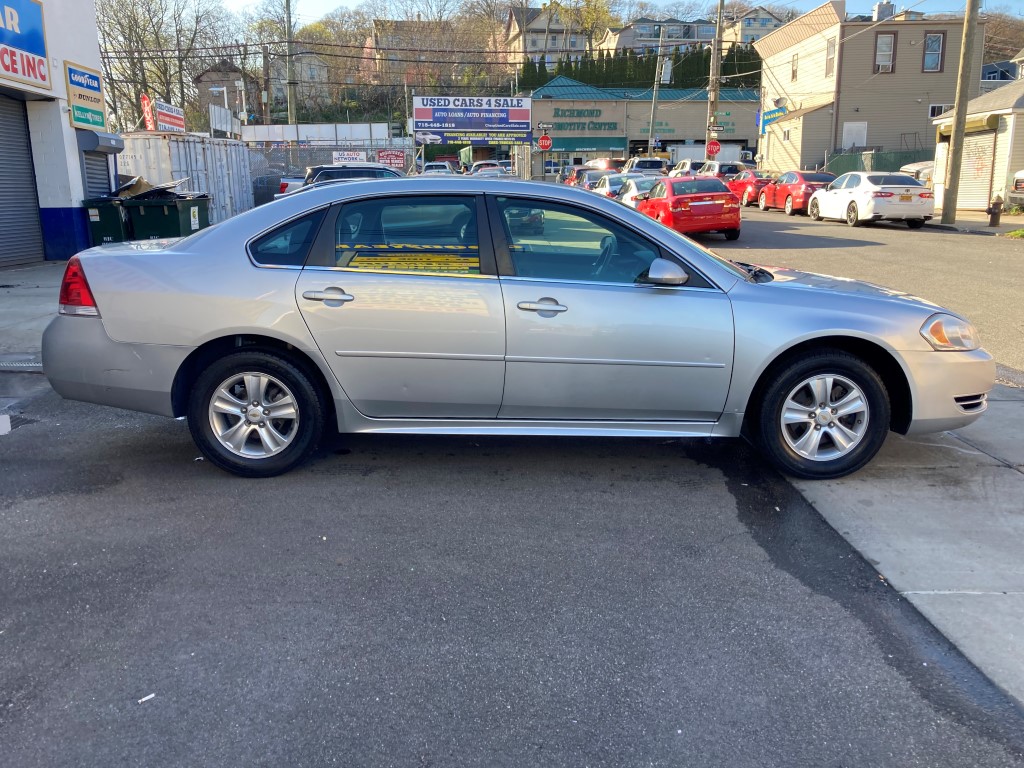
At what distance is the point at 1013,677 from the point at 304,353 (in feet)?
11.9

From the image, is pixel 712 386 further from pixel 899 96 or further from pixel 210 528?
pixel 899 96

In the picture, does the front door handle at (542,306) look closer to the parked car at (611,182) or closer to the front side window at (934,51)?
the parked car at (611,182)

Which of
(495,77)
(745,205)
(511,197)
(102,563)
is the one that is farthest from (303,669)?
(495,77)

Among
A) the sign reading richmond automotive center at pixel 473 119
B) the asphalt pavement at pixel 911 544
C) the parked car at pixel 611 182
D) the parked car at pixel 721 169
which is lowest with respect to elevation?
the asphalt pavement at pixel 911 544

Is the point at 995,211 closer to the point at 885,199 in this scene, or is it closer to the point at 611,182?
the point at 885,199

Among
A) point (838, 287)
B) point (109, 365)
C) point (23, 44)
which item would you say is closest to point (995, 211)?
point (838, 287)

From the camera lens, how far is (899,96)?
41906 mm

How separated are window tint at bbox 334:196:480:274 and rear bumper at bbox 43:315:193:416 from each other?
3.64 ft

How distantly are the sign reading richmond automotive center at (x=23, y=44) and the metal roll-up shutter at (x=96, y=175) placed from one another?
2.01 metres

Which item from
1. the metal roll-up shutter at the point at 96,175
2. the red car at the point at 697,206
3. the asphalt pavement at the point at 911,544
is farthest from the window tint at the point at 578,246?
the red car at the point at 697,206

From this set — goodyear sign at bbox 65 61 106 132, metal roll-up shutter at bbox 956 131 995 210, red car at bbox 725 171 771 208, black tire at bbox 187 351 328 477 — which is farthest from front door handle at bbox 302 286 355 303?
red car at bbox 725 171 771 208

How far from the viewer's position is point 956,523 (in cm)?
432

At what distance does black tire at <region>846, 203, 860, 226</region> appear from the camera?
23.6 metres

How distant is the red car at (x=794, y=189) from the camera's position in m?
28.1
